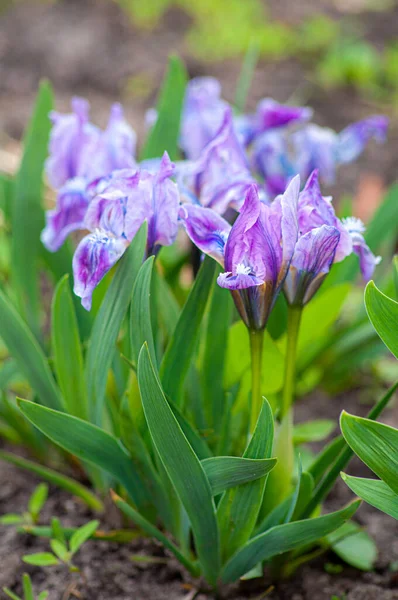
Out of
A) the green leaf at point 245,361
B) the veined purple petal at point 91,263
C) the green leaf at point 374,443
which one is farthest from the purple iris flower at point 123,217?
the green leaf at point 374,443

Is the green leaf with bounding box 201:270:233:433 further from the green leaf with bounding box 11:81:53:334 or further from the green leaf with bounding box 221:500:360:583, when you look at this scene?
the green leaf with bounding box 11:81:53:334

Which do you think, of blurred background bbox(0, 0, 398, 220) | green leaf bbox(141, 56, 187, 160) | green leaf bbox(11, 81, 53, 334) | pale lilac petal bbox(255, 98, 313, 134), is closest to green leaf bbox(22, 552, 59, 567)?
green leaf bbox(11, 81, 53, 334)

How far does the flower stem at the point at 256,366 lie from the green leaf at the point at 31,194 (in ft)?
1.95

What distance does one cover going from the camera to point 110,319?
3.15 ft

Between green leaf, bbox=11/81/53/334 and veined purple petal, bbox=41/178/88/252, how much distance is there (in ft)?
0.72

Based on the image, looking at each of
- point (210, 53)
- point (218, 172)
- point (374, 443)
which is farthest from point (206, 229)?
point (210, 53)

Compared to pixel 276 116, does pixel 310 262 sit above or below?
below

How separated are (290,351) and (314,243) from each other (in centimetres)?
20

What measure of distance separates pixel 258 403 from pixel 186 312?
0.57 feet

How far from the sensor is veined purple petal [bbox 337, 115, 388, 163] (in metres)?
1.46

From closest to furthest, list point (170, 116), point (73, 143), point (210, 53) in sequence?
point (73, 143), point (170, 116), point (210, 53)

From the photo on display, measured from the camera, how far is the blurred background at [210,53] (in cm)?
293

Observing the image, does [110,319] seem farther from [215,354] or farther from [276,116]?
[276,116]

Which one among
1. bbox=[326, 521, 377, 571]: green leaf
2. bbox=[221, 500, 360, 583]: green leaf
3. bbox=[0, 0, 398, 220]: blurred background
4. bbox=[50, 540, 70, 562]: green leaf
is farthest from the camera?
bbox=[0, 0, 398, 220]: blurred background
